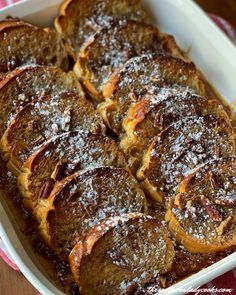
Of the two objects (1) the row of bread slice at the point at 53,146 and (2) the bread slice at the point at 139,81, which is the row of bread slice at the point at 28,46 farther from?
(2) the bread slice at the point at 139,81

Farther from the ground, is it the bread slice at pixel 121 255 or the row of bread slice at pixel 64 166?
the row of bread slice at pixel 64 166

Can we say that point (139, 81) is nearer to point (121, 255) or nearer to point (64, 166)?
point (64, 166)

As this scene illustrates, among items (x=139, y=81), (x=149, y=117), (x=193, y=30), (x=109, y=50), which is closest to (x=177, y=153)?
(x=149, y=117)

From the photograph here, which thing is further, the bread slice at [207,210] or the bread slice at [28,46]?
the bread slice at [28,46]

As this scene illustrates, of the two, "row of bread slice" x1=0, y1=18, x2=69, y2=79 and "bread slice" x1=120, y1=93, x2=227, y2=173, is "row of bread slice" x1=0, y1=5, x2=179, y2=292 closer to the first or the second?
"row of bread slice" x1=0, y1=18, x2=69, y2=79

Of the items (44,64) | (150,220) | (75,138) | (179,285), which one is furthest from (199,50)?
(179,285)

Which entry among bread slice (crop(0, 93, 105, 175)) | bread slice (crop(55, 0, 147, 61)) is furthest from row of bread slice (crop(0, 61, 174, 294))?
bread slice (crop(55, 0, 147, 61))

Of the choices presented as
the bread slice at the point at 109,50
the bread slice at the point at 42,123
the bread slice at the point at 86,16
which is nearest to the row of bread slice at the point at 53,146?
the bread slice at the point at 42,123

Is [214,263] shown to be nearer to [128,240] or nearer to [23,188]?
[128,240]
